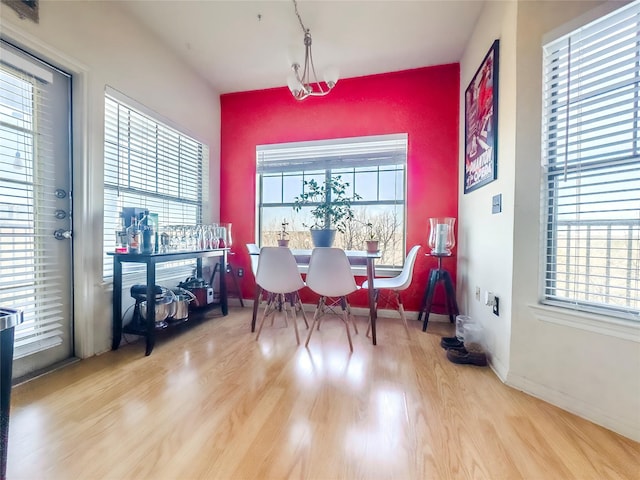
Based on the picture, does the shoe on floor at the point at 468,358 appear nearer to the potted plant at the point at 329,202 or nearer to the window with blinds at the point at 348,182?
the window with blinds at the point at 348,182

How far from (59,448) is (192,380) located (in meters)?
0.63

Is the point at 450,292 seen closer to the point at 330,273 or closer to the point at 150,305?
the point at 330,273

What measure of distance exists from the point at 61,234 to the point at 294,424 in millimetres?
2011

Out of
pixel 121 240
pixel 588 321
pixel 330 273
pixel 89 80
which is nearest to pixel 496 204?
pixel 588 321

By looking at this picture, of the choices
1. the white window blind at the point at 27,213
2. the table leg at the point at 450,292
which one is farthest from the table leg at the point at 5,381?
the table leg at the point at 450,292

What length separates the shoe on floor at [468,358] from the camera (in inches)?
74.9

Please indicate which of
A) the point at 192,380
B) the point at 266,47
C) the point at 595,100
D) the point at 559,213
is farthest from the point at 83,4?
the point at 559,213

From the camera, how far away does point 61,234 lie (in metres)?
1.87

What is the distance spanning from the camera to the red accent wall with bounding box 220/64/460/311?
2.95m

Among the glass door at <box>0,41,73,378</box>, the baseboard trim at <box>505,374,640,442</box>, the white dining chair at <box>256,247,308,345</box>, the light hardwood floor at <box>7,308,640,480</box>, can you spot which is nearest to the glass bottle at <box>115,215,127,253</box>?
the glass door at <box>0,41,73,378</box>

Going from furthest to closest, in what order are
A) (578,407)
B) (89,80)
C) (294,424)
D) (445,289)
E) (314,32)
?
(445,289)
(314,32)
(89,80)
(578,407)
(294,424)

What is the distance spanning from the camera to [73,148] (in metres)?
1.94

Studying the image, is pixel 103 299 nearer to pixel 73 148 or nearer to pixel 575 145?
pixel 73 148

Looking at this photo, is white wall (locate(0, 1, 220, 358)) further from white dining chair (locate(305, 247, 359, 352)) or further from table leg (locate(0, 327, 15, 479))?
white dining chair (locate(305, 247, 359, 352))
